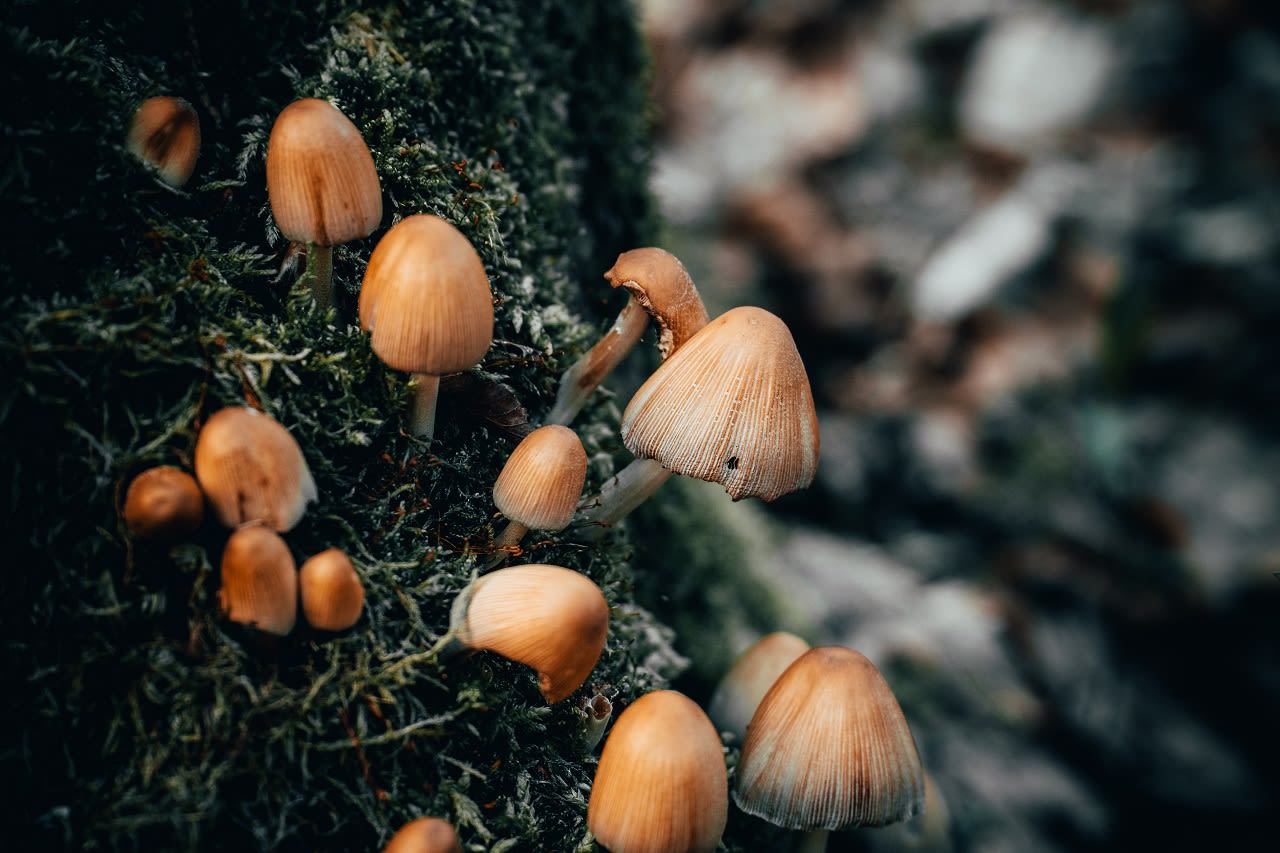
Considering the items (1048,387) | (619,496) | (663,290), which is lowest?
(1048,387)

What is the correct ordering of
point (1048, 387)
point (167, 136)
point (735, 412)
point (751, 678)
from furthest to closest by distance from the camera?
point (1048, 387), point (751, 678), point (735, 412), point (167, 136)

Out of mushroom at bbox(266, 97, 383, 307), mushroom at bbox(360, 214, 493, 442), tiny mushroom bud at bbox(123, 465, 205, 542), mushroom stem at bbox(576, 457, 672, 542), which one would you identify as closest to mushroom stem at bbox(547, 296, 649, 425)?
mushroom stem at bbox(576, 457, 672, 542)

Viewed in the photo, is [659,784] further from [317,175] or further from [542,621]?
[317,175]

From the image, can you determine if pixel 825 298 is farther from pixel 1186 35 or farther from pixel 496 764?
pixel 496 764

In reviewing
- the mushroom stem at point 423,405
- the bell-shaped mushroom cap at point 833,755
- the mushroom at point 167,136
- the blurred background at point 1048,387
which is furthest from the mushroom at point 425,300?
the blurred background at point 1048,387

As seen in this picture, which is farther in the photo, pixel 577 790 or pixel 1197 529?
pixel 1197 529

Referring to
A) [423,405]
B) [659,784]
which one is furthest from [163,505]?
[659,784]

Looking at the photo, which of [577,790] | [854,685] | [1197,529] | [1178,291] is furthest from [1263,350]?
[577,790]
